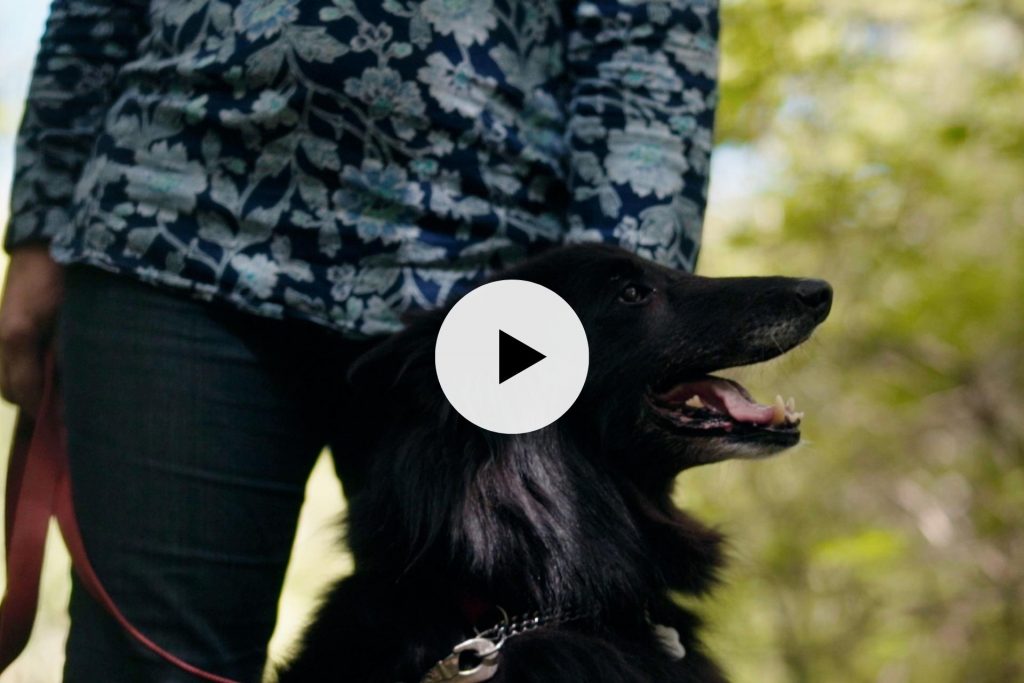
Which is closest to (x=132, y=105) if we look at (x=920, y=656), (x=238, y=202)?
(x=238, y=202)

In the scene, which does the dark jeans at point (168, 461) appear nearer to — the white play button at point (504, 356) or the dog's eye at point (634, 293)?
the white play button at point (504, 356)

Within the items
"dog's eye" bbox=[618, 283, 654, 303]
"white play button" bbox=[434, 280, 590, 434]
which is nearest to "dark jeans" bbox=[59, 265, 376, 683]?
"white play button" bbox=[434, 280, 590, 434]

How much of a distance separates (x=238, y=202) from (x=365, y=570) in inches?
24.4

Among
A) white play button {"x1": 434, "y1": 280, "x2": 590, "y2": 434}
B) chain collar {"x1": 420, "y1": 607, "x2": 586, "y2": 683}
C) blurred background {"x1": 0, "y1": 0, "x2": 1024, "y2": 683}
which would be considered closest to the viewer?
chain collar {"x1": 420, "y1": 607, "x2": 586, "y2": 683}

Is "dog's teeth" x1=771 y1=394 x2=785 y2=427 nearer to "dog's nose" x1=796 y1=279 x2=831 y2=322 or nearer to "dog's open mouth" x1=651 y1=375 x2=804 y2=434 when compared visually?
"dog's open mouth" x1=651 y1=375 x2=804 y2=434

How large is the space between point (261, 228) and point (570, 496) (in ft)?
2.18

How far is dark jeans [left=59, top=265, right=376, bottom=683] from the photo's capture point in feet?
5.43

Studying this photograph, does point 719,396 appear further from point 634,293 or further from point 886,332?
point 886,332

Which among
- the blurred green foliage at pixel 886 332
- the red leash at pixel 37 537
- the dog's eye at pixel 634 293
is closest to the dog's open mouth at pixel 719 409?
the dog's eye at pixel 634 293

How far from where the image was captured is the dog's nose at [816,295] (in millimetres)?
1871

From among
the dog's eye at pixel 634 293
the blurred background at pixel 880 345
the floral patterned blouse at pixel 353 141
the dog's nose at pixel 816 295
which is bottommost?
the blurred background at pixel 880 345

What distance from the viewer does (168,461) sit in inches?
65.2

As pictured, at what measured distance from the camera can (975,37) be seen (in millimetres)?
4586

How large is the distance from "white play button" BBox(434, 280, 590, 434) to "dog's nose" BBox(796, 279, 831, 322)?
416 mm
